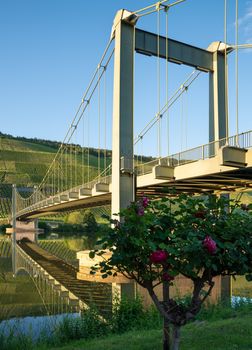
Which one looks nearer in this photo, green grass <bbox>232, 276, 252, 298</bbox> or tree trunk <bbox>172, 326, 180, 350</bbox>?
tree trunk <bbox>172, 326, 180, 350</bbox>

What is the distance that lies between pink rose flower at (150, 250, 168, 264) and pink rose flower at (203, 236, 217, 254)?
1.33 feet

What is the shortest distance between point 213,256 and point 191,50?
23772 millimetres

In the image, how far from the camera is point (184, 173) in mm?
21172

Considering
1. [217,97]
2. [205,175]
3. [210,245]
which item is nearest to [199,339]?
[210,245]

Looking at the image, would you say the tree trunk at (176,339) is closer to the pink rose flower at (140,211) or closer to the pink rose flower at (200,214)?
the pink rose flower at (200,214)

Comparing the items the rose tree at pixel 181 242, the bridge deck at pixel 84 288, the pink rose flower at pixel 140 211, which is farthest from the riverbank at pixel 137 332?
the pink rose flower at pixel 140 211

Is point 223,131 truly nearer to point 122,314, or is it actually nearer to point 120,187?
point 120,187

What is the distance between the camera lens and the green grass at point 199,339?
21.2ft

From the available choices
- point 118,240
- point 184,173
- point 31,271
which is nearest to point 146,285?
point 118,240

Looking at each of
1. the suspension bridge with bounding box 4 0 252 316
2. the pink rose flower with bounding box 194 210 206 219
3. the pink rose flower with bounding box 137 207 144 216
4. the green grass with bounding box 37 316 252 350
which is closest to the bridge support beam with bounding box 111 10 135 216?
the suspension bridge with bounding box 4 0 252 316

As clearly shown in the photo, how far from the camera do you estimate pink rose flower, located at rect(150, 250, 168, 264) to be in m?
4.54

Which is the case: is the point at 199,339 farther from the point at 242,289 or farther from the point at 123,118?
the point at 123,118

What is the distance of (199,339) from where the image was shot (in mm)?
6879

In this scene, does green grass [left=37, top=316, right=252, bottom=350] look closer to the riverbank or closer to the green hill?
the riverbank
